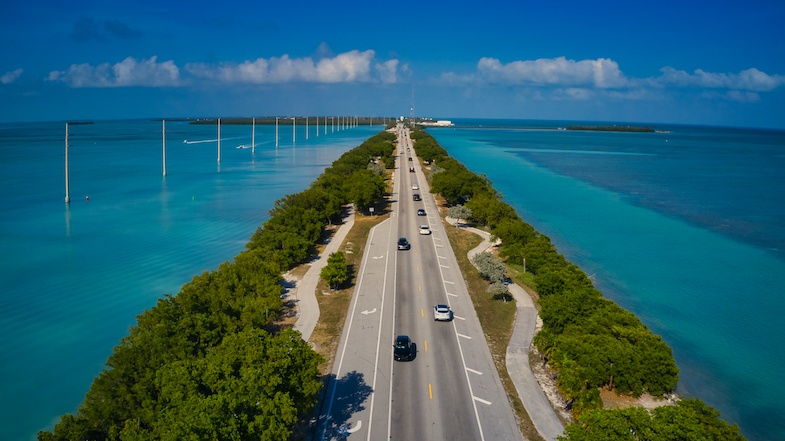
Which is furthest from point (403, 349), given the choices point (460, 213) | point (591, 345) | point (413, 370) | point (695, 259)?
point (695, 259)

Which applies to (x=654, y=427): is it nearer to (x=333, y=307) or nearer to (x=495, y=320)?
(x=495, y=320)

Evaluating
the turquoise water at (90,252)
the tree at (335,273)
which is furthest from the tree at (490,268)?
the turquoise water at (90,252)

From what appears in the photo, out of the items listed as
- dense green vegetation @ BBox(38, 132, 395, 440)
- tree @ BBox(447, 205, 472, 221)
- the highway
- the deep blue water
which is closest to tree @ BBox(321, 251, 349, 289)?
the highway

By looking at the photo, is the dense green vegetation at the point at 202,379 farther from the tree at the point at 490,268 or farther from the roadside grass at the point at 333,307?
the tree at the point at 490,268

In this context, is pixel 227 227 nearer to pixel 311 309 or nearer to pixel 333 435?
pixel 311 309

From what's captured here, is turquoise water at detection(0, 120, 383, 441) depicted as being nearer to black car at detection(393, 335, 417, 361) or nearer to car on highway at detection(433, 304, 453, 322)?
black car at detection(393, 335, 417, 361)

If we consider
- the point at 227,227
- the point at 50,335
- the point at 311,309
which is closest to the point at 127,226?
the point at 227,227
